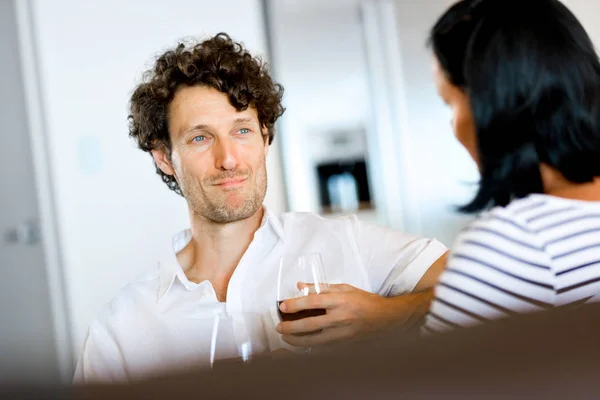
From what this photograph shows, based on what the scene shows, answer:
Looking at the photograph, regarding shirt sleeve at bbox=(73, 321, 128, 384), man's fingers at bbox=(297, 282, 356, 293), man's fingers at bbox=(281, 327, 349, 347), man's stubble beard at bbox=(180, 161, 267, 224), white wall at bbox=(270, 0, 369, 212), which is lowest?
shirt sleeve at bbox=(73, 321, 128, 384)

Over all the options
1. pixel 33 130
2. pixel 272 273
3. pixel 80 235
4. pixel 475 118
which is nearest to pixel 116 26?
pixel 33 130

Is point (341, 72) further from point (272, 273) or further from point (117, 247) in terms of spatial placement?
point (272, 273)

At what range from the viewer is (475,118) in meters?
0.70

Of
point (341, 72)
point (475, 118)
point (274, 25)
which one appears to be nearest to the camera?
point (475, 118)

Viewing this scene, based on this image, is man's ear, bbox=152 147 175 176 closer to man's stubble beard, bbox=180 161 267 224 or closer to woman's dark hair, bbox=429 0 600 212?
man's stubble beard, bbox=180 161 267 224

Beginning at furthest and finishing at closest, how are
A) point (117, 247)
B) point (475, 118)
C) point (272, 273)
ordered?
point (117, 247)
point (272, 273)
point (475, 118)

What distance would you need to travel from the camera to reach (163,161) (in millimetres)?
1350

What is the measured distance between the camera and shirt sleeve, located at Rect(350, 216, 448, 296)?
3.51 ft

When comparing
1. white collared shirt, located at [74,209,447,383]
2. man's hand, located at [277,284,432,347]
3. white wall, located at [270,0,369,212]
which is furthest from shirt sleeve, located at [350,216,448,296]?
white wall, located at [270,0,369,212]

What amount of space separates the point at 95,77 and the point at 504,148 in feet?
6.30

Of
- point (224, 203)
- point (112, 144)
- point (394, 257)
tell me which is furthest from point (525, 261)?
point (112, 144)

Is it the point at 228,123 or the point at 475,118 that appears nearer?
the point at 475,118

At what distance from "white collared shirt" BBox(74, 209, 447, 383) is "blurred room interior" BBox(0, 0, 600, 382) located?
46.3 inches

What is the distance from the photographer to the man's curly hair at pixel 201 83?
3.86ft
